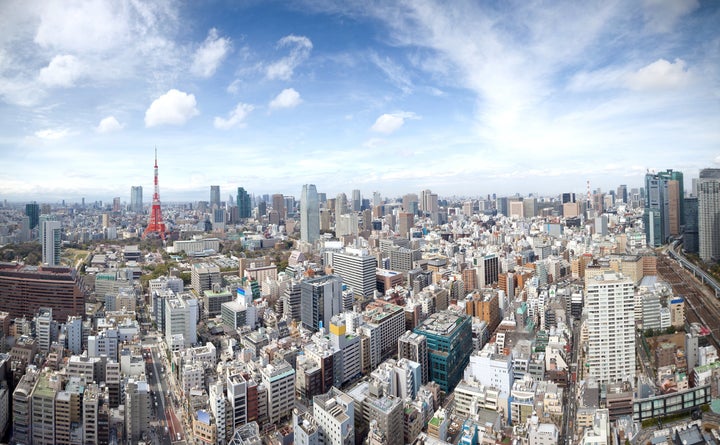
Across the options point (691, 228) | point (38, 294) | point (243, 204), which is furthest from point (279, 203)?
point (691, 228)

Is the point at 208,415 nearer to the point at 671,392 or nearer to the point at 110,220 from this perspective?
the point at 671,392

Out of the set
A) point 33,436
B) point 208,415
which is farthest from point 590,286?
point 33,436

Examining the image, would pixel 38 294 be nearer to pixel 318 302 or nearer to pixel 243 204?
pixel 318 302

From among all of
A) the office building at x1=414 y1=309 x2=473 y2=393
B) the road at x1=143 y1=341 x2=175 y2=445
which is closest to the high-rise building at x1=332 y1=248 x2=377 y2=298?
the office building at x1=414 y1=309 x2=473 y2=393

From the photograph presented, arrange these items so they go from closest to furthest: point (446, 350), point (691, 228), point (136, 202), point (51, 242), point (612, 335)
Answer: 1. point (612, 335)
2. point (446, 350)
3. point (51, 242)
4. point (691, 228)
5. point (136, 202)

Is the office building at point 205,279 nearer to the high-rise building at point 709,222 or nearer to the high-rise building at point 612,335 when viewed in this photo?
the high-rise building at point 612,335

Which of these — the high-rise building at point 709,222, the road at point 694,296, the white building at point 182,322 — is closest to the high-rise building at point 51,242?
the white building at point 182,322
